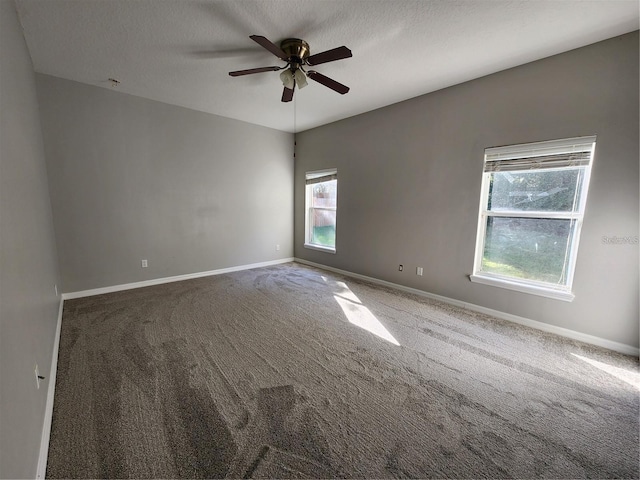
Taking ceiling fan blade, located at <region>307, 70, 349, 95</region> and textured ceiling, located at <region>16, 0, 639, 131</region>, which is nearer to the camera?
textured ceiling, located at <region>16, 0, 639, 131</region>

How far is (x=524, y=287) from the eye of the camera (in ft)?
9.28

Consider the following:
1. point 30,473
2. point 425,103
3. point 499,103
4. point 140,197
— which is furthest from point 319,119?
point 30,473

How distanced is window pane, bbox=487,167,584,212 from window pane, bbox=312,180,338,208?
2516mm

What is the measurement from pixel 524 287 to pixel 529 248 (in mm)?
426

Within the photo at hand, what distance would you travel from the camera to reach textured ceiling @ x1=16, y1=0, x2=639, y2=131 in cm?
197

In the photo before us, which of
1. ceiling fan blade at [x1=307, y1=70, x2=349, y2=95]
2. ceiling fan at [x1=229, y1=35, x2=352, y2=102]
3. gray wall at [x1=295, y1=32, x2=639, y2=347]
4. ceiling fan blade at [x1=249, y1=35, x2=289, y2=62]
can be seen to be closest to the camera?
ceiling fan blade at [x1=249, y1=35, x2=289, y2=62]

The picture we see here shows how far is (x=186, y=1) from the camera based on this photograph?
76.2 inches

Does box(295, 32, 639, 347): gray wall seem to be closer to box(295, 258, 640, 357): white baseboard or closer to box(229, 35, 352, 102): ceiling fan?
box(295, 258, 640, 357): white baseboard

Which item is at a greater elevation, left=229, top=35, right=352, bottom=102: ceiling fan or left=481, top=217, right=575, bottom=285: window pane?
left=229, top=35, right=352, bottom=102: ceiling fan

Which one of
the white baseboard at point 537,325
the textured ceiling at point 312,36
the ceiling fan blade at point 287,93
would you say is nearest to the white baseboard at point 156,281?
the white baseboard at point 537,325

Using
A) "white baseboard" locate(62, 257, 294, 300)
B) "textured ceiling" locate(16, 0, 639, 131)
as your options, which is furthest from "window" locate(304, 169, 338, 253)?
"textured ceiling" locate(16, 0, 639, 131)

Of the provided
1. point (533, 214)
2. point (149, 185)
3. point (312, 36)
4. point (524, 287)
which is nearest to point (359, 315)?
point (524, 287)

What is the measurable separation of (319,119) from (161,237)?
10.7ft

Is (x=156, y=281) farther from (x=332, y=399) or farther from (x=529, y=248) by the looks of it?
(x=529, y=248)
